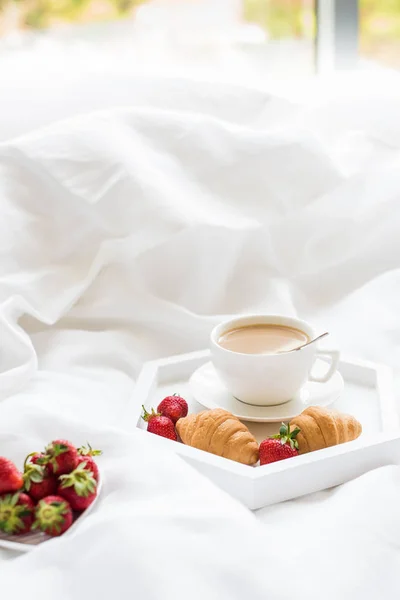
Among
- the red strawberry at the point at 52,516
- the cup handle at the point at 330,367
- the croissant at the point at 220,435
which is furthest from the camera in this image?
the cup handle at the point at 330,367

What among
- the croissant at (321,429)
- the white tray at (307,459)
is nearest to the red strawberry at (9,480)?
the white tray at (307,459)

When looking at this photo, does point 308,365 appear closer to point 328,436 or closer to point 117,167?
point 328,436

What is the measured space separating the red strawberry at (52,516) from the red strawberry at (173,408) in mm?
195

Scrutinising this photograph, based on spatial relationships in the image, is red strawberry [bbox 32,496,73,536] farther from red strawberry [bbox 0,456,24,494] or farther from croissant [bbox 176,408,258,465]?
croissant [bbox 176,408,258,465]

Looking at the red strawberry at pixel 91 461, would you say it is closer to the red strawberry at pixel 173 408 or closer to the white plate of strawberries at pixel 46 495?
the white plate of strawberries at pixel 46 495

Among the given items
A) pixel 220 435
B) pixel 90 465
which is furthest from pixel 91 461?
pixel 220 435

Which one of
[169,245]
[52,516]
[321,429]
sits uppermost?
[169,245]

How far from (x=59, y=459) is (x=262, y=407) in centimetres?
24

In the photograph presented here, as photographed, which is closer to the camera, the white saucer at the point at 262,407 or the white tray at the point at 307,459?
the white tray at the point at 307,459

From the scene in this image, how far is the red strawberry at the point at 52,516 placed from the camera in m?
0.63

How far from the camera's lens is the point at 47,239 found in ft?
3.62

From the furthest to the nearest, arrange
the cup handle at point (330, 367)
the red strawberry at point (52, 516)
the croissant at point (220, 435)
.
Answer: the cup handle at point (330, 367) → the croissant at point (220, 435) → the red strawberry at point (52, 516)

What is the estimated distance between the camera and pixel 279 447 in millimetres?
726

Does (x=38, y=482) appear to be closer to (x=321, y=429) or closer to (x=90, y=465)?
(x=90, y=465)
